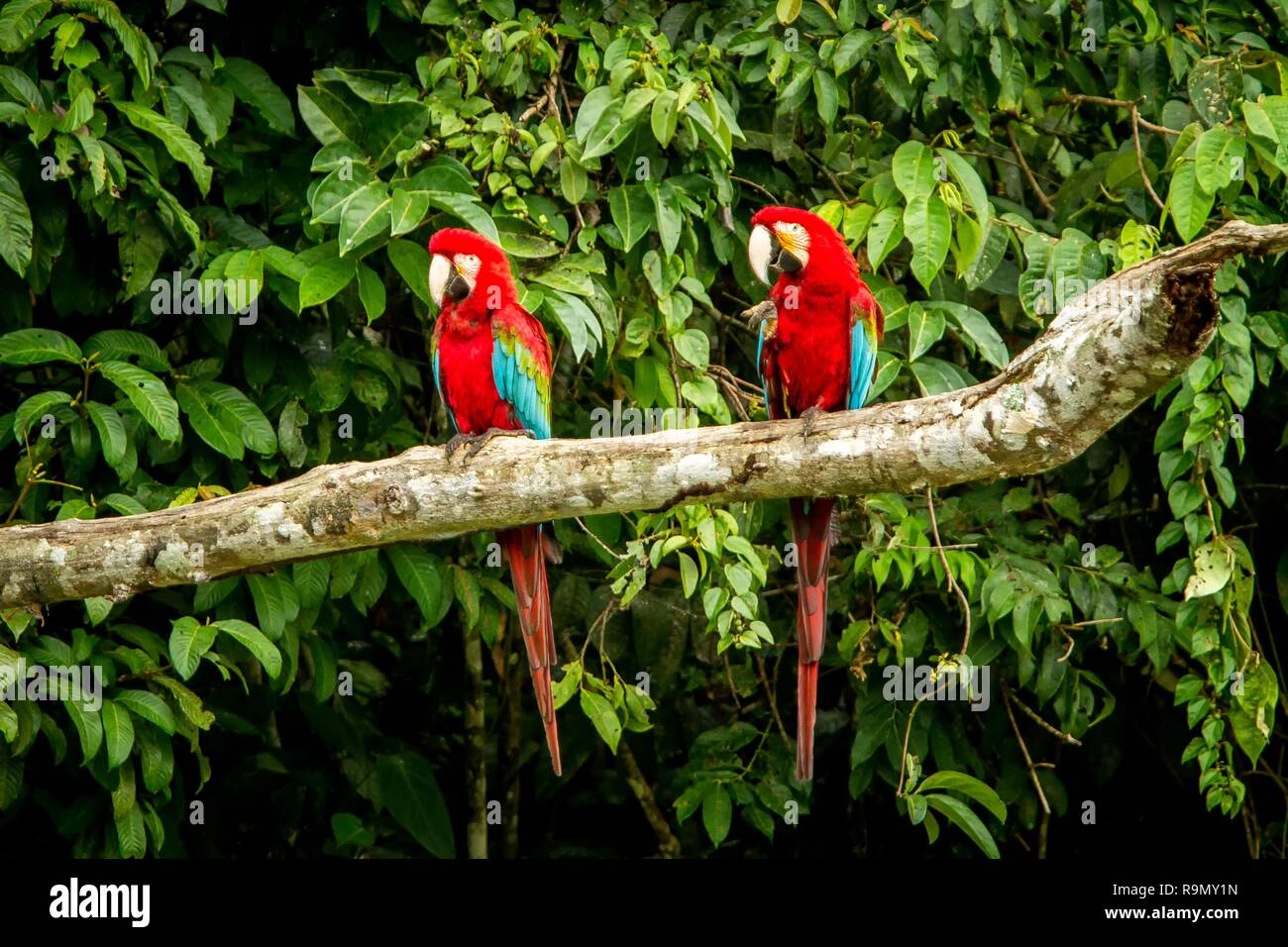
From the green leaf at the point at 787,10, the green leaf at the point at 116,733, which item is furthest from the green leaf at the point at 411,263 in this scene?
the green leaf at the point at 116,733

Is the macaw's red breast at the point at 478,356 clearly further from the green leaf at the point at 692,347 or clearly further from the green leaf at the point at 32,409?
the green leaf at the point at 32,409

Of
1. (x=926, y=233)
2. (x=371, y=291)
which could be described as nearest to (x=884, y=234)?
(x=926, y=233)

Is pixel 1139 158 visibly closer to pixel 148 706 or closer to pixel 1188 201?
pixel 1188 201

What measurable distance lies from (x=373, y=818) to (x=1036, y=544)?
228cm

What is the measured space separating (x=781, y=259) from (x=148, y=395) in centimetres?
140

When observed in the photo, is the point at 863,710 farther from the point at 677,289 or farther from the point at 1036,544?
the point at 677,289

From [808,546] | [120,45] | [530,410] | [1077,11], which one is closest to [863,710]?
[808,546]

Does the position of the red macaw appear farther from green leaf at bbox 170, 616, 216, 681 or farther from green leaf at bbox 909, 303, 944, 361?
green leaf at bbox 909, 303, 944, 361

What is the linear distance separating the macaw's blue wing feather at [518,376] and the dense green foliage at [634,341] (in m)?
0.14

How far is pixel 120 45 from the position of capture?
306 centimetres

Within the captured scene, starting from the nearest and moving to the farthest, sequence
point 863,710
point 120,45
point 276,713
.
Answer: point 120,45 → point 863,710 → point 276,713

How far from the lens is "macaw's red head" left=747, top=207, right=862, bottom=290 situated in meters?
2.81

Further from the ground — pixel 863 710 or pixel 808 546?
pixel 808 546

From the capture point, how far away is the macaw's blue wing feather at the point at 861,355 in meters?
2.84
